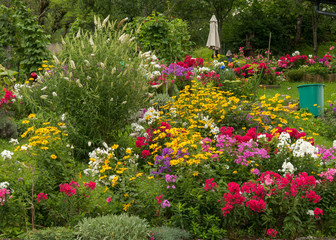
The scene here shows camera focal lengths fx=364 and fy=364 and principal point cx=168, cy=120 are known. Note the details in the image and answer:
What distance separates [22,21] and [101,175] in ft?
24.8

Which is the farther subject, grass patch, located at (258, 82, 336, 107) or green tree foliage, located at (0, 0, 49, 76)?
grass patch, located at (258, 82, 336, 107)

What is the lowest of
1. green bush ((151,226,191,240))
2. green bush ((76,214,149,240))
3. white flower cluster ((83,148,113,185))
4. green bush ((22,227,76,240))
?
green bush ((151,226,191,240))

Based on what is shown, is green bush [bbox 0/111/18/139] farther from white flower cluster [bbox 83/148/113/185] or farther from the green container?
the green container

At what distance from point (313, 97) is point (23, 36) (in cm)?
794

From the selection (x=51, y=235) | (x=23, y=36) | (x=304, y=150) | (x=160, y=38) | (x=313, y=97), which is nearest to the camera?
(x=51, y=235)

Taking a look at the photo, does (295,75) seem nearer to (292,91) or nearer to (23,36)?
(292,91)

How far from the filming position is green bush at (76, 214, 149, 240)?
3123mm

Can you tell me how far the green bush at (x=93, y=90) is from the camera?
5355 mm

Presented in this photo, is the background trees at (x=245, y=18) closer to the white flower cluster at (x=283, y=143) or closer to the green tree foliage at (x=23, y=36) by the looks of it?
the green tree foliage at (x=23, y=36)

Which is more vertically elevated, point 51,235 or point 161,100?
point 161,100

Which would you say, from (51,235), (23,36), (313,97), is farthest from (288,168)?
(23,36)

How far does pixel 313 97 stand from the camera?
28.7 ft

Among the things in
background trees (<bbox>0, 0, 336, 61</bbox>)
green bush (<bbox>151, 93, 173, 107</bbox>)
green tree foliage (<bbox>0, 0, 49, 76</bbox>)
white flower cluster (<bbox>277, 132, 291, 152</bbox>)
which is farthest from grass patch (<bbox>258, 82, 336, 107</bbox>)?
background trees (<bbox>0, 0, 336, 61</bbox>)

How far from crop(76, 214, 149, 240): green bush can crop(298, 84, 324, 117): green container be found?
6710 millimetres
